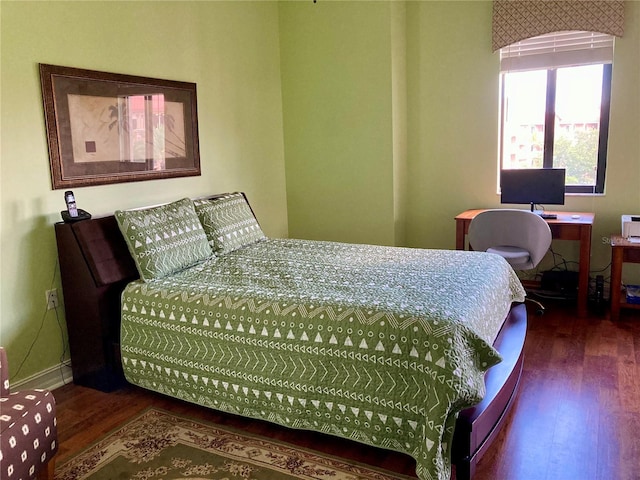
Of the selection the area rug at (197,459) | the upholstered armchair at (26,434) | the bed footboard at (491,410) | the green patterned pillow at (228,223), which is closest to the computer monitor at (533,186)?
the bed footboard at (491,410)

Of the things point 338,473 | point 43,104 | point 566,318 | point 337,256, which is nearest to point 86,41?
point 43,104

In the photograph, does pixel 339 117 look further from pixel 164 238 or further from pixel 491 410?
pixel 491 410

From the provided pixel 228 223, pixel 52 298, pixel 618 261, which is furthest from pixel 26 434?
pixel 618 261

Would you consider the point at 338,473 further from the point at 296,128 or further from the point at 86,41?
the point at 296,128

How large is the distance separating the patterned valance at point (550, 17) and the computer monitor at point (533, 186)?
1.05 metres

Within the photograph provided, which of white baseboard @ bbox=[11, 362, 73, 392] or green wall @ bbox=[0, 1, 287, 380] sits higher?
green wall @ bbox=[0, 1, 287, 380]

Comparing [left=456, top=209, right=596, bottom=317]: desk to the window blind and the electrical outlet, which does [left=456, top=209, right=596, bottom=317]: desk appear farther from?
the electrical outlet

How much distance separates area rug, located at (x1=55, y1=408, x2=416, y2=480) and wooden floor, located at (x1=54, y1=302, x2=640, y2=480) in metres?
0.08

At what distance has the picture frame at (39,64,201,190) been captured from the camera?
9.43 feet

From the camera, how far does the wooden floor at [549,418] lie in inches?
83.4

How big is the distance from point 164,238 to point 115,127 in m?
0.82

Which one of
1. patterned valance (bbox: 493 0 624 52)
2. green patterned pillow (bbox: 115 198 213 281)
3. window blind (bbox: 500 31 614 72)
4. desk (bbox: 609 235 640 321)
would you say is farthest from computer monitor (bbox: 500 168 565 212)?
green patterned pillow (bbox: 115 198 213 281)

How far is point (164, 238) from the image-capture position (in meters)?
2.93

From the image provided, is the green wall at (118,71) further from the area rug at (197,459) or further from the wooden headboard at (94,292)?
the area rug at (197,459)
